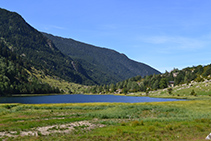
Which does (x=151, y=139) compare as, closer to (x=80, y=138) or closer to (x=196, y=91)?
(x=80, y=138)

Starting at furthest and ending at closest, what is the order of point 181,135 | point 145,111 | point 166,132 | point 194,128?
point 145,111
point 194,128
point 166,132
point 181,135

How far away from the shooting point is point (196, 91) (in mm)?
157375

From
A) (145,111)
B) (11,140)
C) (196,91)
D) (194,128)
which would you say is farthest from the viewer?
(196,91)

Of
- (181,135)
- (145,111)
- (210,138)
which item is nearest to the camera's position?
(210,138)

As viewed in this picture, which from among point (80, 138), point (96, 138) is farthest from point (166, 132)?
point (80, 138)

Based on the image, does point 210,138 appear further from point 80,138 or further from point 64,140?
point 64,140

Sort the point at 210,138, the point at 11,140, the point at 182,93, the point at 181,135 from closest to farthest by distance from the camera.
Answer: the point at 210,138, the point at 11,140, the point at 181,135, the point at 182,93

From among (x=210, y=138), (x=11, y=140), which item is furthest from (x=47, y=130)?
(x=210, y=138)

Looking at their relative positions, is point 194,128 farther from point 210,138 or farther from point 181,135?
point 210,138

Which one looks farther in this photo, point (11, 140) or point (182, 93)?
point (182, 93)

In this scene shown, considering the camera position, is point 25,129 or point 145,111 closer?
point 25,129

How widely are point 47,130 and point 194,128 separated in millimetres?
23214

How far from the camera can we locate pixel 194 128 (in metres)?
29.7

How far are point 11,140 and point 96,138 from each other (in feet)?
35.0
